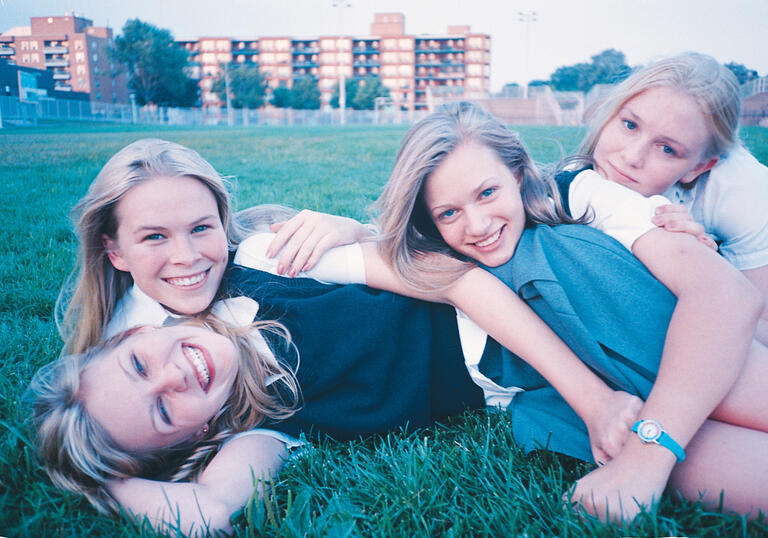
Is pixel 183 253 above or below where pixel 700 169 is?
below

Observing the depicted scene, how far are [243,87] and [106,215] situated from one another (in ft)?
222

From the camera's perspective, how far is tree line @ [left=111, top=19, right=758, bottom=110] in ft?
138

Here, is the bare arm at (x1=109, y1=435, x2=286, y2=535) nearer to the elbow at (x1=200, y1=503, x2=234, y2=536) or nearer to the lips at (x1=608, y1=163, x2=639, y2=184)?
the elbow at (x1=200, y1=503, x2=234, y2=536)

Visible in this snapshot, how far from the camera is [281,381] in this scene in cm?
207

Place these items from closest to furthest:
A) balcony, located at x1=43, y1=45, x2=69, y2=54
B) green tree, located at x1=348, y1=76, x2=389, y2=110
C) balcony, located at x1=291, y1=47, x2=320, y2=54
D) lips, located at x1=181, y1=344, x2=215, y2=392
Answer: lips, located at x1=181, y1=344, x2=215, y2=392 < balcony, located at x1=43, y1=45, x2=69, y2=54 < green tree, located at x1=348, y1=76, x2=389, y2=110 < balcony, located at x1=291, y1=47, x2=320, y2=54

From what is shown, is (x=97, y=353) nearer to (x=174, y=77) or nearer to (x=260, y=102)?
(x=174, y=77)

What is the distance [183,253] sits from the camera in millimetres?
2018

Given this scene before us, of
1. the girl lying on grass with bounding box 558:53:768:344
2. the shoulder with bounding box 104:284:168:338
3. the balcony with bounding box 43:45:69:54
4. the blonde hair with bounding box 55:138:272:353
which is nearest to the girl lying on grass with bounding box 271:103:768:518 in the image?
the girl lying on grass with bounding box 558:53:768:344

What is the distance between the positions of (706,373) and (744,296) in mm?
290

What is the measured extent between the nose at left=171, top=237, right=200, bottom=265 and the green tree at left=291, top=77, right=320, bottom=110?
2939 inches

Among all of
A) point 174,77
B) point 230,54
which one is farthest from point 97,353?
point 230,54

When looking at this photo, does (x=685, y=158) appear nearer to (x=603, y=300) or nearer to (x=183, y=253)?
(x=603, y=300)

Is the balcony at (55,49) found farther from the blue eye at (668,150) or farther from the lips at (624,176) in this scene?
the blue eye at (668,150)

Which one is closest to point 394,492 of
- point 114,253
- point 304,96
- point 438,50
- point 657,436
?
point 657,436
